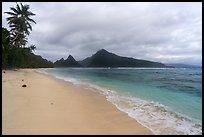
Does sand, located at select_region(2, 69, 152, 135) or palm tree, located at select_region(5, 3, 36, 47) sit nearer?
sand, located at select_region(2, 69, 152, 135)

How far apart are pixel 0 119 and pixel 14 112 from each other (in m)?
0.81

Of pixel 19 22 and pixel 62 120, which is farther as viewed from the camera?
pixel 19 22

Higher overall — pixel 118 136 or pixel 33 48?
pixel 33 48

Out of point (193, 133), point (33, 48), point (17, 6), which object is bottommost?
point (193, 133)

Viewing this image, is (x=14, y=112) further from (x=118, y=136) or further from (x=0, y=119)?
(x=118, y=136)

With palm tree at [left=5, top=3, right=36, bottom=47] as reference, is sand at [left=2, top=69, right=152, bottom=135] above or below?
below

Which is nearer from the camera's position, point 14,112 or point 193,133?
point 193,133

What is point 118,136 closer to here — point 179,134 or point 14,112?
point 179,134

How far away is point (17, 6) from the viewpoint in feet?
93.8

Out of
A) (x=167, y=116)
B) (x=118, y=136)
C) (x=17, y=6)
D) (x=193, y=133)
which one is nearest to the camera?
(x=118, y=136)

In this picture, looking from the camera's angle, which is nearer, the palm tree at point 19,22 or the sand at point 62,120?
the sand at point 62,120

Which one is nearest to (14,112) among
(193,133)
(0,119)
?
(0,119)

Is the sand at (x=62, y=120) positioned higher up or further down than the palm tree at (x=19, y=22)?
further down

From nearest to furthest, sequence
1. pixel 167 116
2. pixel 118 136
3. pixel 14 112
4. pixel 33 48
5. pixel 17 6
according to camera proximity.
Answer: pixel 118 136 < pixel 14 112 < pixel 167 116 < pixel 17 6 < pixel 33 48
